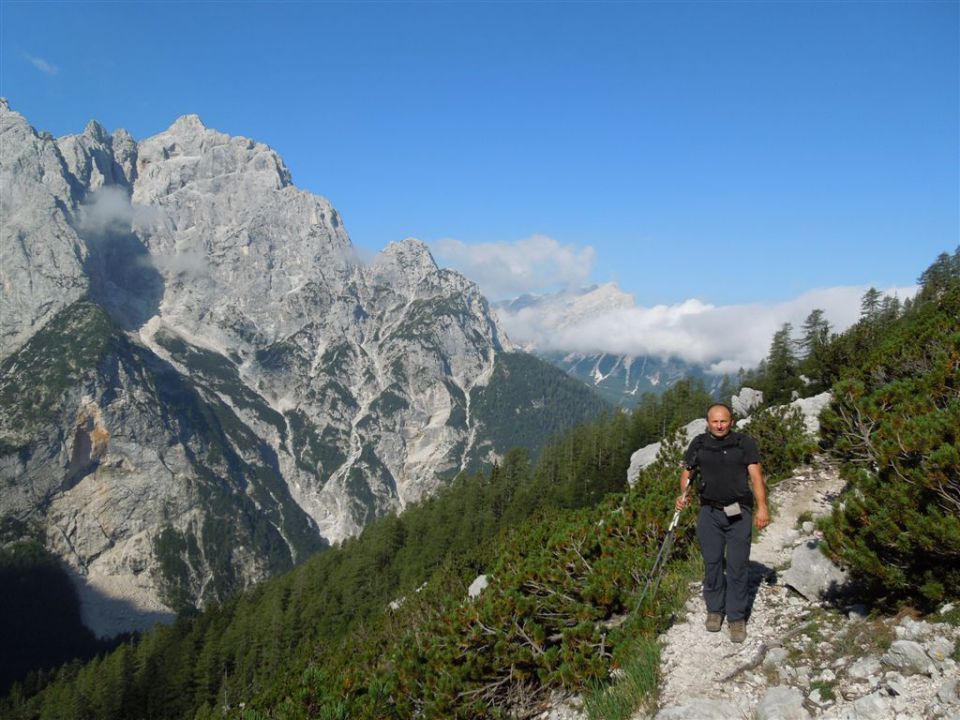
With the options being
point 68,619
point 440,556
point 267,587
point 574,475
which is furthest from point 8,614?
point 574,475

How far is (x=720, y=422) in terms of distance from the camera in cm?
997

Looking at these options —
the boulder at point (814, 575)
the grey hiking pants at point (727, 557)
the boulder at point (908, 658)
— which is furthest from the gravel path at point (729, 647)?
the boulder at point (908, 658)

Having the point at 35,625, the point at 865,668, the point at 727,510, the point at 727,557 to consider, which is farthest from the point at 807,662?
the point at 35,625

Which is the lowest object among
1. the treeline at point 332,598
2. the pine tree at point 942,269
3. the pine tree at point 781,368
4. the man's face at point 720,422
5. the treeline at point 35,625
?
the treeline at point 35,625

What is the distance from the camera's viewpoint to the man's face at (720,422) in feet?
32.5

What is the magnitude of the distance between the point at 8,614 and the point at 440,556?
17674cm

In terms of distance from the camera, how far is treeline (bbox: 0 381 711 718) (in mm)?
81375

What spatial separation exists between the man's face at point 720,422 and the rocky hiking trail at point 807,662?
3072 mm

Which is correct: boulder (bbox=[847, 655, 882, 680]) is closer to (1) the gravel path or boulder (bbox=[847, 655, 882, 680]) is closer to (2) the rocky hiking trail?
(2) the rocky hiking trail

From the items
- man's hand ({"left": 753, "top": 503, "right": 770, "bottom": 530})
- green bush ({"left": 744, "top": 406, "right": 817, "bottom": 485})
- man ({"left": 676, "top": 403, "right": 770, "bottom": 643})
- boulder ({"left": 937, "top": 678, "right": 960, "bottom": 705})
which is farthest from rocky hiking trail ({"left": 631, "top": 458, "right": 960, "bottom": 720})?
green bush ({"left": 744, "top": 406, "right": 817, "bottom": 485})

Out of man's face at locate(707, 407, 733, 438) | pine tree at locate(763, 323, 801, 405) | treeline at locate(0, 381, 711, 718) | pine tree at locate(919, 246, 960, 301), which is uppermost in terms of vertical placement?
pine tree at locate(919, 246, 960, 301)

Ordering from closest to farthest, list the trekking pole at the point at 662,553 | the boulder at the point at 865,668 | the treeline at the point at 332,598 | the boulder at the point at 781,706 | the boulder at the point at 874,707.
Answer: the boulder at the point at 874,707
the boulder at the point at 781,706
the boulder at the point at 865,668
the trekking pole at the point at 662,553
the treeline at the point at 332,598

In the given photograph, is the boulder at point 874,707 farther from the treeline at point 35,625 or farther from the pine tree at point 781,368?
the treeline at point 35,625

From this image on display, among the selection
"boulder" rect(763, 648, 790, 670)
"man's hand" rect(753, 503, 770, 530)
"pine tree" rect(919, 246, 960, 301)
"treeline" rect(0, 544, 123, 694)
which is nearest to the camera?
"boulder" rect(763, 648, 790, 670)
